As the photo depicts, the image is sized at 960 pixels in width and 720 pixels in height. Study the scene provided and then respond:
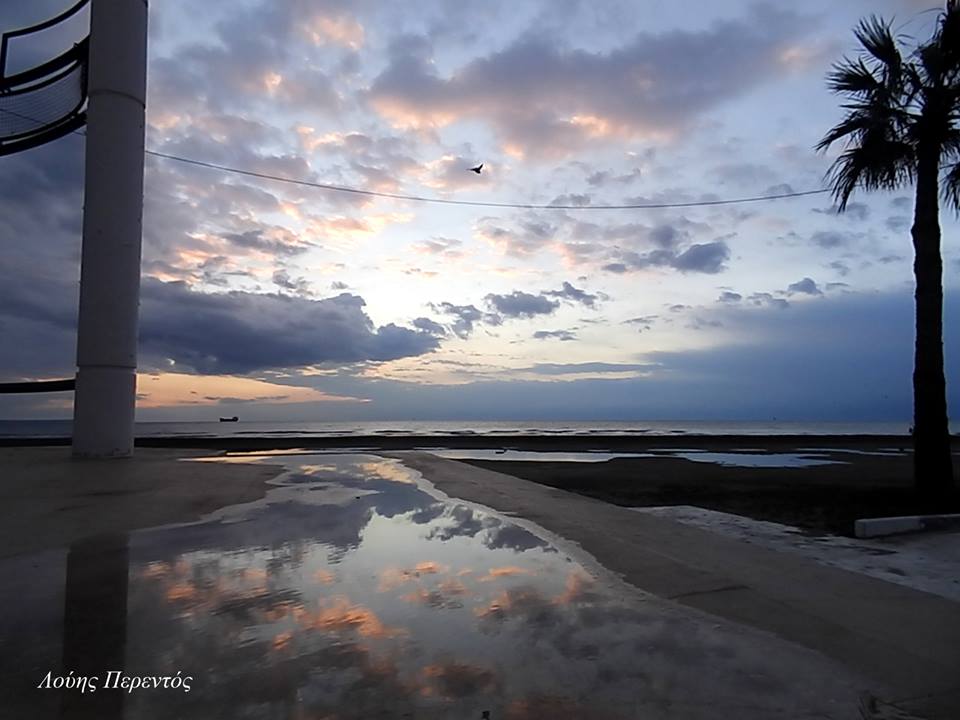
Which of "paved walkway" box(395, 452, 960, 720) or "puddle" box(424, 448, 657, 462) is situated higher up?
"paved walkway" box(395, 452, 960, 720)

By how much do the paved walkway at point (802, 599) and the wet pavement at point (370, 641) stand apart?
0.99 ft

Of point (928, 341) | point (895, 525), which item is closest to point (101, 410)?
point (895, 525)

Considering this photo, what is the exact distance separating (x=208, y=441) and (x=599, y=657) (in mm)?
48071

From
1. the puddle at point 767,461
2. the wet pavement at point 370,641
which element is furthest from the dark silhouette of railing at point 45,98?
the puddle at point 767,461

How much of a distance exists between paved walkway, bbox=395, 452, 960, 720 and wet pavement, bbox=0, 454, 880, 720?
30 centimetres

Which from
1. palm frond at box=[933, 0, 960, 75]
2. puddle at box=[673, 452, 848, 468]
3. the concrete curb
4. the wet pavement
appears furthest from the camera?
puddle at box=[673, 452, 848, 468]

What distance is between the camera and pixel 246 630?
4.58 meters

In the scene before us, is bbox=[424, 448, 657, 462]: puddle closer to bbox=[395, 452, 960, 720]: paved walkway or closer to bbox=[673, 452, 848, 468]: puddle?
bbox=[673, 452, 848, 468]: puddle

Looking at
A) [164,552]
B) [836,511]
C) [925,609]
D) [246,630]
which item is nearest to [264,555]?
[164,552]

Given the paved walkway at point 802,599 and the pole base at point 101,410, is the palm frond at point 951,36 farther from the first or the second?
the pole base at point 101,410

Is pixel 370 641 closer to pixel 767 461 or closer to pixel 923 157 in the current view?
pixel 923 157

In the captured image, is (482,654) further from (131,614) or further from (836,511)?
(836,511)

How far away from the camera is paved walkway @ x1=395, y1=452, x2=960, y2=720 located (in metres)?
4.04

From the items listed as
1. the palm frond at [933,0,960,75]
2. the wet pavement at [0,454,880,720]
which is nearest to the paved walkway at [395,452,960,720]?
the wet pavement at [0,454,880,720]
